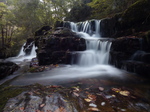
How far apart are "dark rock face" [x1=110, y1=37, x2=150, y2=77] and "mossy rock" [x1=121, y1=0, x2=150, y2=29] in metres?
2.28

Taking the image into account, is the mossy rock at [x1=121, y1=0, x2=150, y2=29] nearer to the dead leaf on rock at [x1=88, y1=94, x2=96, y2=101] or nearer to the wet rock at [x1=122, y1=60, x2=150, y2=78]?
the wet rock at [x1=122, y1=60, x2=150, y2=78]

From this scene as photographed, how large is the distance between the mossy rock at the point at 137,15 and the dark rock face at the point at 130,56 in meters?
2.28

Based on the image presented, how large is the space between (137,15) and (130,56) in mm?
3356

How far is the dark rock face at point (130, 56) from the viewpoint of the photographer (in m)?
4.15

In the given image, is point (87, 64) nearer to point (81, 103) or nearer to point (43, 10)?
point (81, 103)

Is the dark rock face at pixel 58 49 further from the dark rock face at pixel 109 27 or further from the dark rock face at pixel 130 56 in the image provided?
the dark rock face at pixel 109 27

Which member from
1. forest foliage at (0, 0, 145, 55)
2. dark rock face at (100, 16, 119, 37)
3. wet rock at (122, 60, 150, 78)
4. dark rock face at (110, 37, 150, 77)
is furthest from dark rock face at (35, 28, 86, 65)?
forest foliage at (0, 0, 145, 55)

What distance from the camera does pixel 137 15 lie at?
6.51 m

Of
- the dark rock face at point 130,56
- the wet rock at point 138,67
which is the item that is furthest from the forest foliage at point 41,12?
the wet rock at point 138,67

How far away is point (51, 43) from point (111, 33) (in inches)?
228

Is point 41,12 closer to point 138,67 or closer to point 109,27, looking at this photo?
point 109,27

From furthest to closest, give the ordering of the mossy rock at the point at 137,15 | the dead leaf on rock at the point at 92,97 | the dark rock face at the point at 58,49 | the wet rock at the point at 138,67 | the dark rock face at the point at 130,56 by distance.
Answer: the dark rock face at the point at 58,49 → the mossy rock at the point at 137,15 → the dark rock face at the point at 130,56 → the wet rock at the point at 138,67 → the dead leaf on rock at the point at 92,97

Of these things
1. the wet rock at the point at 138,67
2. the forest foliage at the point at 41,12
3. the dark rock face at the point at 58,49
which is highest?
the forest foliage at the point at 41,12

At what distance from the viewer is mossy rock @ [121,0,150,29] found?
20.2 ft
